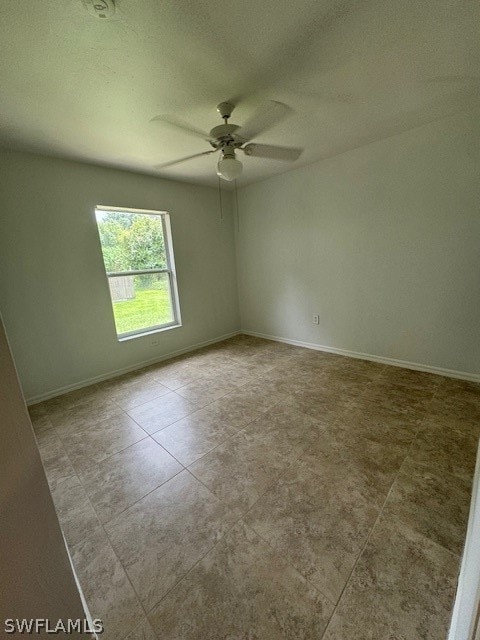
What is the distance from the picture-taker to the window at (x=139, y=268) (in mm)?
3044

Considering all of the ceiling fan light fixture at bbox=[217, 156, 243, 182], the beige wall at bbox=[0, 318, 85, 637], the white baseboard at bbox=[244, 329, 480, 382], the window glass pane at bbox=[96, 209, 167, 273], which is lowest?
the white baseboard at bbox=[244, 329, 480, 382]

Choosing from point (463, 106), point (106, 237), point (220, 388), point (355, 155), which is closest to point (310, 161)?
point (355, 155)

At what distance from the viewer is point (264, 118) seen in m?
1.88

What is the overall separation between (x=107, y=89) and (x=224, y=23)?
2.87ft

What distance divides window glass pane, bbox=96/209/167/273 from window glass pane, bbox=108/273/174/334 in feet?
0.54

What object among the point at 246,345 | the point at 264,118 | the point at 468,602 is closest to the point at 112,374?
the point at 246,345

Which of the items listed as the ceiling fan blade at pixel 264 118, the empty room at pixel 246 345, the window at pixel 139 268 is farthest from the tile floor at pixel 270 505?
the ceiling fan blade at pixel 264 118

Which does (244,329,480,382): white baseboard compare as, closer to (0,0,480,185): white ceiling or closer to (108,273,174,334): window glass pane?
(108,273,174,334): window glass pane

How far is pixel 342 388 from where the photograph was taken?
250cm

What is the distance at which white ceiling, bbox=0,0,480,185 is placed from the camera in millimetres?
1166

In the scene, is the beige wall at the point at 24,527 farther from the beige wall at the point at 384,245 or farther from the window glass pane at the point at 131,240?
the beige wall at the point at 384,245

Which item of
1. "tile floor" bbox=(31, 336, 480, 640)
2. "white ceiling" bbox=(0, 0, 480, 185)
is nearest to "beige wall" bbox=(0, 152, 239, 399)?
"white ceiling" bbox=(0, 0, 480, 185)

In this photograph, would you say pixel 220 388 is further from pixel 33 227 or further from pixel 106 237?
pixel 33 227

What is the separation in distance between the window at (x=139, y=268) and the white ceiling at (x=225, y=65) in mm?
974
